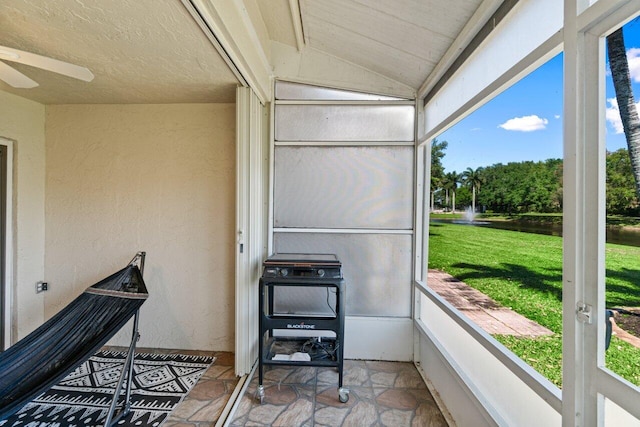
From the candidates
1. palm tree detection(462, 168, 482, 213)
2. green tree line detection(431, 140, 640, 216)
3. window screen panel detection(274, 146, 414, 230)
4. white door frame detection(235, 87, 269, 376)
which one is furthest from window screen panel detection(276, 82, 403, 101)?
palm tree detection(462, 168, 482, 213)

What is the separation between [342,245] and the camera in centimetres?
251

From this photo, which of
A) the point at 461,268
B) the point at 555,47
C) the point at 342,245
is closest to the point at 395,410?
the point at 461,268

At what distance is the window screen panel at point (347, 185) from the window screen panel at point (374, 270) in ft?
0.43

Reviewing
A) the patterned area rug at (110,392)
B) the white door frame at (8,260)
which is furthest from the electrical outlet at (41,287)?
the patterned area rug at (110,392)

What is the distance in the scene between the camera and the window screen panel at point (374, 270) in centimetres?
249

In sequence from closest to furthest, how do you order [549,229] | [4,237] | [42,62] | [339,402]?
[549,229] → [42,62] → [339,402] → [4,237]

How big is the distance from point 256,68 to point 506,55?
1.63 meters

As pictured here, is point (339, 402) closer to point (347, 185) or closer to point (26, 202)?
point (347, 185)

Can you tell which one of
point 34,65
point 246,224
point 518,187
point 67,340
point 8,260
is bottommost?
point 67,340

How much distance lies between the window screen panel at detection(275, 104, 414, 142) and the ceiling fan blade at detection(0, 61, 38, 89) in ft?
5.22

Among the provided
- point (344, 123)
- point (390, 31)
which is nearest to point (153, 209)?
point (344, 123)

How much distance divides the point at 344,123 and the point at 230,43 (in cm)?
118

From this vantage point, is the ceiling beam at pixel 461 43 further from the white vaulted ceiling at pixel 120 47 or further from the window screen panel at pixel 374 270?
the white vaulted ceiling at pixel 120 47

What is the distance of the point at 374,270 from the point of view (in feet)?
8.20
